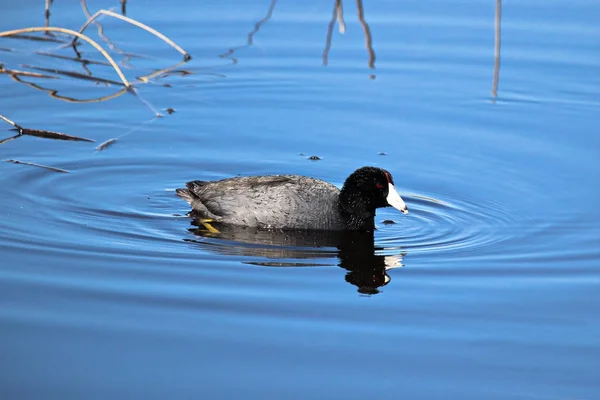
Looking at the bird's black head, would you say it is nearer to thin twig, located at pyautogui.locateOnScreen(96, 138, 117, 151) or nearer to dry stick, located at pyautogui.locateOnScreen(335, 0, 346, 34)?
thin twig, located at pyautogui.locateOnScreen(96, 138, 117, 151)

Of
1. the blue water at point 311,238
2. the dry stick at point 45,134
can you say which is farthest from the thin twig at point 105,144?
the dry stick at point 45,134

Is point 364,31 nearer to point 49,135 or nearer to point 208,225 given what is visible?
point 49,135

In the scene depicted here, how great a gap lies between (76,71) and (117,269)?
4.60 meters

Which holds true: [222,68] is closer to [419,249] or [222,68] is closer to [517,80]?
[517,80]

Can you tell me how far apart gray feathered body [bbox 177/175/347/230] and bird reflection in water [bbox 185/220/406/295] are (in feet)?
0.22

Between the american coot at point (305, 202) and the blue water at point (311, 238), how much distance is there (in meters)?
0.24

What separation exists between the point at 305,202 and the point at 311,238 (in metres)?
0.30

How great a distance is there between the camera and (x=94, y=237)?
7.18 meters

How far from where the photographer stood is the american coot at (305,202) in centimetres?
778

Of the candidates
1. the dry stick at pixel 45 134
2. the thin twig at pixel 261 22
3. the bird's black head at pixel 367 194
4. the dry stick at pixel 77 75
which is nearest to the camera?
the bird's black head at pixel 367 194

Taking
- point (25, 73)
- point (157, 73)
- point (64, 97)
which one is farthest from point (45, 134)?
point (157, 73)

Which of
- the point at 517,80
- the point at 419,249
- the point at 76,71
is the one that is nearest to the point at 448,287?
the point at 419,249

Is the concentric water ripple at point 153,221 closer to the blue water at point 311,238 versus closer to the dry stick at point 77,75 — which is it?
the blue water at point 311,238

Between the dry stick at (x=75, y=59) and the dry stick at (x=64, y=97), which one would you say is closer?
the dry stick at (x=64, y=97)
